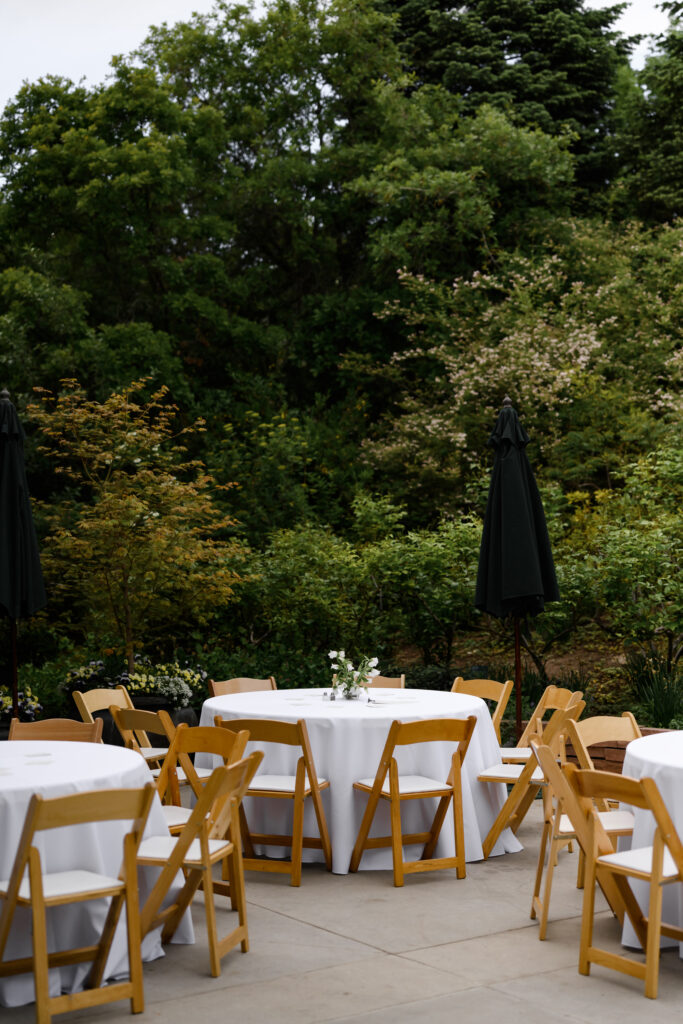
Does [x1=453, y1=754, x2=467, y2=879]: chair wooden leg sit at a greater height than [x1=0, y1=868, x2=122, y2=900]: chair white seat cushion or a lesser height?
lesser

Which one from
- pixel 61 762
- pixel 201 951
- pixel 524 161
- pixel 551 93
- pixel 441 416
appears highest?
pixel 551 93

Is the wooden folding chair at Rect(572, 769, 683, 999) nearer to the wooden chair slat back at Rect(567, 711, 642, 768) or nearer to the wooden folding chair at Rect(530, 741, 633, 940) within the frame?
the wooden folding chair at Rect(530, 741, 633, 940)

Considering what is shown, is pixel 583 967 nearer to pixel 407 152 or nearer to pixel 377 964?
pixel 377 964

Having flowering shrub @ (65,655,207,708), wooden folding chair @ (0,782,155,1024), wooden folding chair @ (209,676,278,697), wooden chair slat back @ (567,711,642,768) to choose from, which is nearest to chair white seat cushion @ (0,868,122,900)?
wooden folding chair @ (0,782,155,1024)

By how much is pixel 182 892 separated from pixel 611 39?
2193cm

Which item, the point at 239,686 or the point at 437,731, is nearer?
the point at 437,731

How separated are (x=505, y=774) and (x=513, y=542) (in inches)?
82.8

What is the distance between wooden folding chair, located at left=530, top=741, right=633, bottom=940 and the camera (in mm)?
4889

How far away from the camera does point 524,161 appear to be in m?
17.8

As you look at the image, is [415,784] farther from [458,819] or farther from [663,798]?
[663,798]

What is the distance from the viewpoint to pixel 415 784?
630 cm

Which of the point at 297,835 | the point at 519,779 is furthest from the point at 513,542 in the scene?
the point at 297,835

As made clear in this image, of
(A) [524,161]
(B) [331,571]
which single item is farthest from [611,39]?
(B) [331,571]

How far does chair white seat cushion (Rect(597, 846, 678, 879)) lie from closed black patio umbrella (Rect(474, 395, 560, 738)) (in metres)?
3.57
